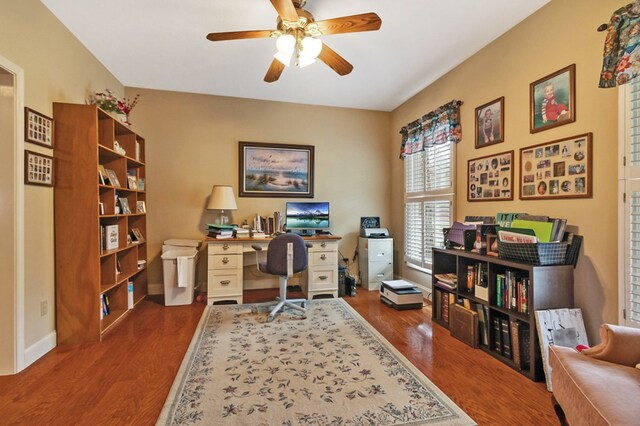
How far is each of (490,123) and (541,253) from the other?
1.41 m

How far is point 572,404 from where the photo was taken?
1.19 meters

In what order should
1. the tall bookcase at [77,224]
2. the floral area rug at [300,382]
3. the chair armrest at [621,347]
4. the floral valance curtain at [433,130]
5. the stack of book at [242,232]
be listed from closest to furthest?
the chair armrest at [621,347] → the floral area rug at [300,382] → the tall bookcase at [77,224] → the floral valance curtain at [433,130] → the stack of book at [242,232]

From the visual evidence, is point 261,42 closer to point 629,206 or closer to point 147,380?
point 147,380

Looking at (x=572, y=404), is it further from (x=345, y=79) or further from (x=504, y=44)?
(x=345, y=79)

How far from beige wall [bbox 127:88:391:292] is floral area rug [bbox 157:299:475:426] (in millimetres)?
1754

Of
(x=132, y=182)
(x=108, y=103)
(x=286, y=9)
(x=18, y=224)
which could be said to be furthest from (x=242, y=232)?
(x=286, y=9)

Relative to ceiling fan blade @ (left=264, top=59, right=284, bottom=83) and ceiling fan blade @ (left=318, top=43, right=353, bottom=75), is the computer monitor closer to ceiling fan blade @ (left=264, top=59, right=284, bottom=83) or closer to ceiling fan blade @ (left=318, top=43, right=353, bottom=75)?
ceiling fan blade @ (left=264, top=59, right=284, bottom=83)

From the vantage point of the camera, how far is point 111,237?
2.95m

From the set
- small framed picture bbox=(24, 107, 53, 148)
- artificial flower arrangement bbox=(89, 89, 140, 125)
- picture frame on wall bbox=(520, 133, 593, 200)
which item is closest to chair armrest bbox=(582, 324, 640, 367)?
picture frame on wall bbox=(520, 133, 593, 200)

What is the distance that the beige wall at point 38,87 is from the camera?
2.05 m

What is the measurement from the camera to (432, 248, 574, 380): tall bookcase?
196 centimetres

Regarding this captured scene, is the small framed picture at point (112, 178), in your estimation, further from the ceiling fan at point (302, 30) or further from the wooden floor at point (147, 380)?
the ceiling fan at point (302, 30)

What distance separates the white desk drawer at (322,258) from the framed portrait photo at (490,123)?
2.05 metres

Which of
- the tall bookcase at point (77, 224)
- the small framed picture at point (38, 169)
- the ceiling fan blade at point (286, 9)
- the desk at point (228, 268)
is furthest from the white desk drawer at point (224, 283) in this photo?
the ceiling fan blade at point (286, 9)
